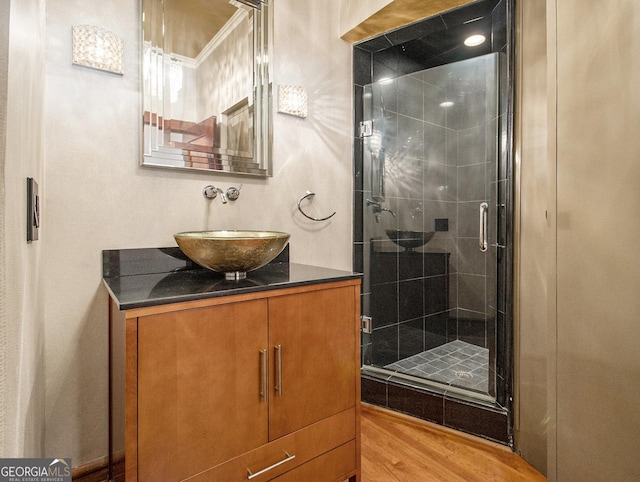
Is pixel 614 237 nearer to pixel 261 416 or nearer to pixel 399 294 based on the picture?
pixel 261 416

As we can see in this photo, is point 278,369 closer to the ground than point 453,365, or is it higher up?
higher up

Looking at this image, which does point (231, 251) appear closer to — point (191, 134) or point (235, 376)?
point (235, 376)

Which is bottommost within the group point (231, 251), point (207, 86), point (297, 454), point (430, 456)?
point (430, 456)

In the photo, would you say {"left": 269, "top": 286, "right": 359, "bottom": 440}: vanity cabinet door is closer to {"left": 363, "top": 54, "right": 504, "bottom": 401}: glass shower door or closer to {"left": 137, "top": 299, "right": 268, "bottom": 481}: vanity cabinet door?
{"left": 137, "top": 299, "right": 268, "bottom": 481}: vanity cabinet door

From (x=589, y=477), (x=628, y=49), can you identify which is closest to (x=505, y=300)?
(x=589, y=477)

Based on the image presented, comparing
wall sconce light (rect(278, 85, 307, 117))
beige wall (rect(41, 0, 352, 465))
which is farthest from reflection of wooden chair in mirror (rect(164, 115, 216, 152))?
wall sconce light (rect(278, 85, 307, 117))

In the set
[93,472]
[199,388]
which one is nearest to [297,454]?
[199,388]

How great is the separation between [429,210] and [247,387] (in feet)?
6.25

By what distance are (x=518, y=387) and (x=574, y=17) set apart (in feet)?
4.75

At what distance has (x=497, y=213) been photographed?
1763mm

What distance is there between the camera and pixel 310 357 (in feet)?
3.98

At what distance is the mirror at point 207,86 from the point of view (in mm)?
1526

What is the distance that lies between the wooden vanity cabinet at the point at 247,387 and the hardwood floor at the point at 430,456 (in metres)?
0.25

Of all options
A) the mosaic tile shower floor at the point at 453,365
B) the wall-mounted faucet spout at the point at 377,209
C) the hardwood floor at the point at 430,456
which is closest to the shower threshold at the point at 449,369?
the mosaic tile shower floor at the point at 453,365
